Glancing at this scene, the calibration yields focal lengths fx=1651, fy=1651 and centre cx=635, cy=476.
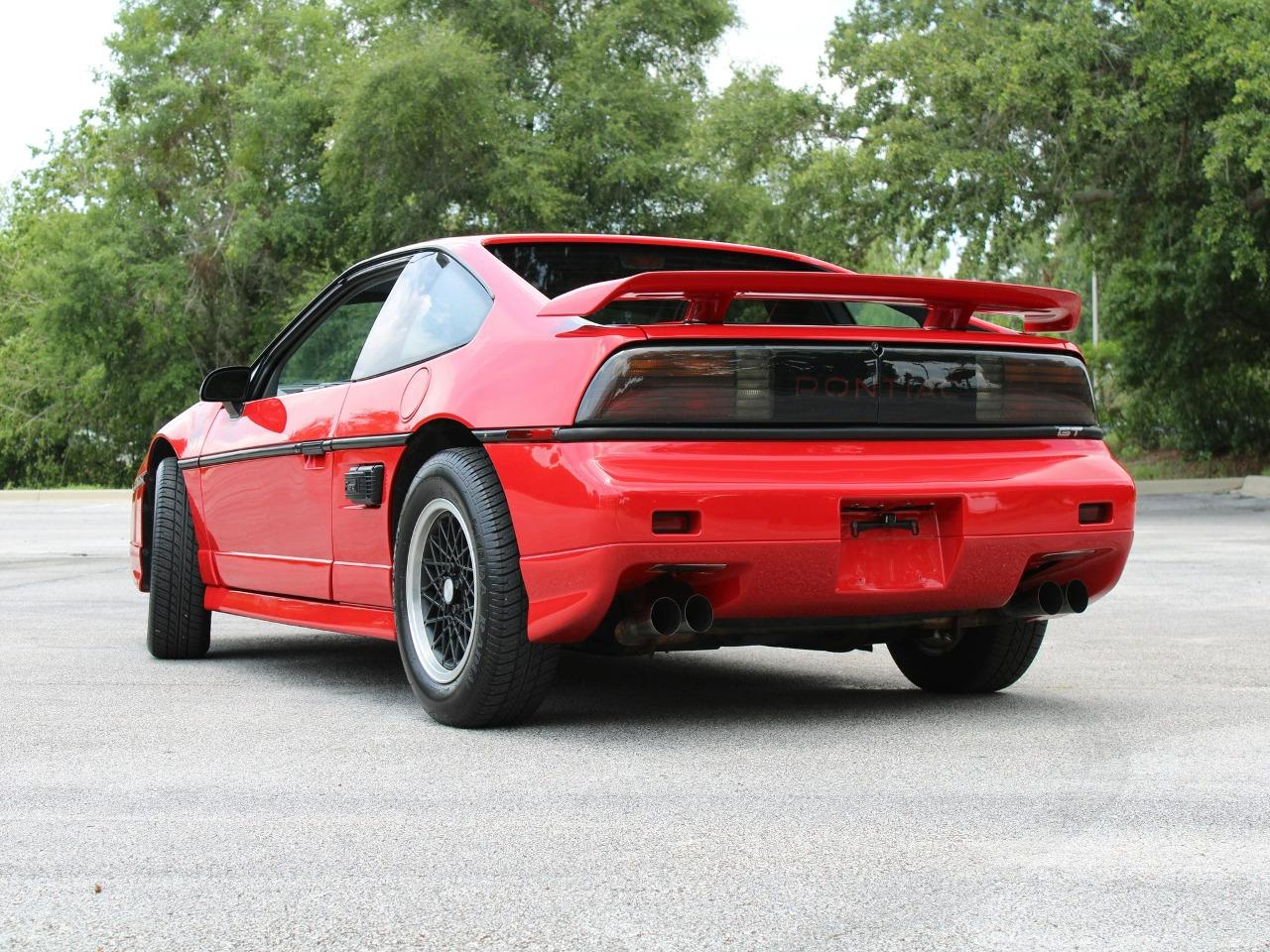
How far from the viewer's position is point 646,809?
151 inches

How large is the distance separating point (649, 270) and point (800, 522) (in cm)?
164

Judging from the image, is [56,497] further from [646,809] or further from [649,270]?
[646,809]

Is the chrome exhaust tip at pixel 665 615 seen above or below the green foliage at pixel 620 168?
below

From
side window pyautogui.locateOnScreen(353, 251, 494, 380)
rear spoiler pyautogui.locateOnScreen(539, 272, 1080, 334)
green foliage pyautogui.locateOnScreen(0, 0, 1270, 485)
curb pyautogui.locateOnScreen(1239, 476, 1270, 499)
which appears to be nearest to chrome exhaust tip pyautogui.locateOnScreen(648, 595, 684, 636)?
rear spoiler pyautogui.locateOnScreen(539, 272, 1080, 334)

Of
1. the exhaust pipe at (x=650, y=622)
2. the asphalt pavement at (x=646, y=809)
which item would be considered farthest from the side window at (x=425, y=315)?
the asphalt pavement at (x=646, y=809)

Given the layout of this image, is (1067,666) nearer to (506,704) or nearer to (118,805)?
(506,704)

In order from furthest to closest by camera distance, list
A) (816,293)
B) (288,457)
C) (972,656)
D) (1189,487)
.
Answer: (1189,487) < (288,457) < (972,656) < (816,293)

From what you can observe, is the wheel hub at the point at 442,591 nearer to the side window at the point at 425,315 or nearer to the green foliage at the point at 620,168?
the side window at the point at 425,315

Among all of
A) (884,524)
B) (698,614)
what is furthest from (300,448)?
(884,524)

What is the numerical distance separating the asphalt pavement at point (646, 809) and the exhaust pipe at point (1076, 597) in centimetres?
36

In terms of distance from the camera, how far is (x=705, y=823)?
12.0ft

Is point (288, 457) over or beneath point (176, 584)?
over

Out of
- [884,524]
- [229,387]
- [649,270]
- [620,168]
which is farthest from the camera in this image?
[620,168]

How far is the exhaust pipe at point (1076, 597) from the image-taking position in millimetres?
5051
